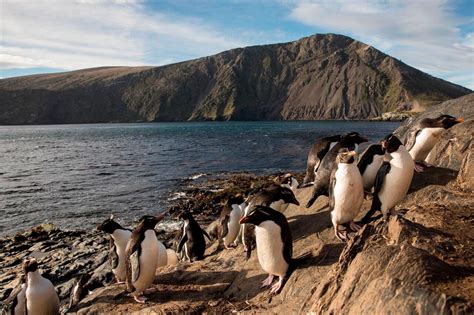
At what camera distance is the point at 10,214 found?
29797 mm

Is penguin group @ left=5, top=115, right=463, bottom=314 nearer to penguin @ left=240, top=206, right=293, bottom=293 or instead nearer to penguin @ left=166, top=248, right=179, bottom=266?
penguin @ left=240, top=206, right=293, bottom=293

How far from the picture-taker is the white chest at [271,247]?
8250 millimetres

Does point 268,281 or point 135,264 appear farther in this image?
point 135,264

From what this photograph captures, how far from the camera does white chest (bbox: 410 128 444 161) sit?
11.0m

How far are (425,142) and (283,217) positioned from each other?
17.6 ft

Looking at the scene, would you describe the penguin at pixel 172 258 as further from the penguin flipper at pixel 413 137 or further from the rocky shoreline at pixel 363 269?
the penguin flipper at pixel 413 137

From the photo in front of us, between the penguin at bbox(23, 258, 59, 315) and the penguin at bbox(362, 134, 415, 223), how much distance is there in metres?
9.72

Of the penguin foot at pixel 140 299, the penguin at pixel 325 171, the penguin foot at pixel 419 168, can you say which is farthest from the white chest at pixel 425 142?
the penguin foot at pixel 140 299

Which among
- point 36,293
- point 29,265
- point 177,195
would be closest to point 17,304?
point 36,293

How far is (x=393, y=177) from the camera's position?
8.20 meters

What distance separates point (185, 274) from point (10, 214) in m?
25.0

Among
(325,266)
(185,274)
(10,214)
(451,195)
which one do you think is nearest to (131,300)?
(185,274)

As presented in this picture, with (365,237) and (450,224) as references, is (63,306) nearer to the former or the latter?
(365,237)

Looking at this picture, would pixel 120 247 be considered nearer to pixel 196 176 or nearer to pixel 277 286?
pixel 277 286
